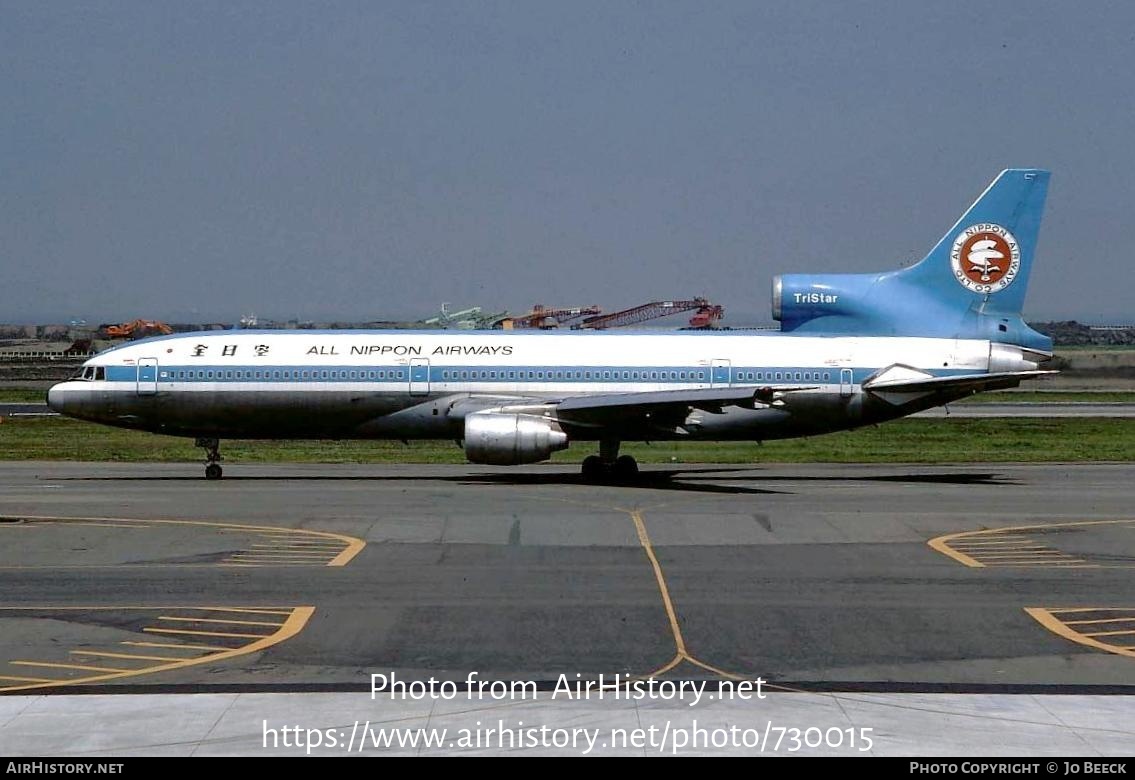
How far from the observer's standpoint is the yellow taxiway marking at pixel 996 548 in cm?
2544

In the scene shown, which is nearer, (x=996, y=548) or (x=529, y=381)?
(x=996, y=548)

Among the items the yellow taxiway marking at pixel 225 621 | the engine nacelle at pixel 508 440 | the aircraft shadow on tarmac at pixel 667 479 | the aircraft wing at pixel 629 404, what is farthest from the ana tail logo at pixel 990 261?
the yellow taxiway marking at pixel 225 621

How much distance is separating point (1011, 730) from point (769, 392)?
82.8 ft

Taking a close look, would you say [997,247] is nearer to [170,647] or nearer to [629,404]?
[629,404]

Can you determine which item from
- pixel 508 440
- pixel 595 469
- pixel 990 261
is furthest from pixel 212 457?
pixel 990 261

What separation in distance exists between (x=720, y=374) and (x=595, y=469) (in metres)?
4.97

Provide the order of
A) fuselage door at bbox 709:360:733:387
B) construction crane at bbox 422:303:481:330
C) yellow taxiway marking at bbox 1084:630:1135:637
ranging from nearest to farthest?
yellow taxiway marking at bbox 1084:630:1135:637 < fuselage door at bbox 709:360:733:387 < construction crane at bbox 422:303:481:330

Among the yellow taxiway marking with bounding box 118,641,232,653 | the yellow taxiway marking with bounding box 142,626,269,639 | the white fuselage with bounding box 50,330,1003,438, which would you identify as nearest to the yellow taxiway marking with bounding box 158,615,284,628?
the yellow taxiway marking with bounding box 142,626,269,639

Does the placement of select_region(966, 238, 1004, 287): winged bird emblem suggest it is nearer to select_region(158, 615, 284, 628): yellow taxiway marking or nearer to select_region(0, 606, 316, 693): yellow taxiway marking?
select_region(0, 606, 316, 693): yellow taxiway marking

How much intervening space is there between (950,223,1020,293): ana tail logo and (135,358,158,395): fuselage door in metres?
26.2

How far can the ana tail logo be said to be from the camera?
4475 centimetres

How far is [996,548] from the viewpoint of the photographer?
1074 inches

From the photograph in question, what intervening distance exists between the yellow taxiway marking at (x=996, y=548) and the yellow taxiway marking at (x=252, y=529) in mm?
11739

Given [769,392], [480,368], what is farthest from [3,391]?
[769,392]
